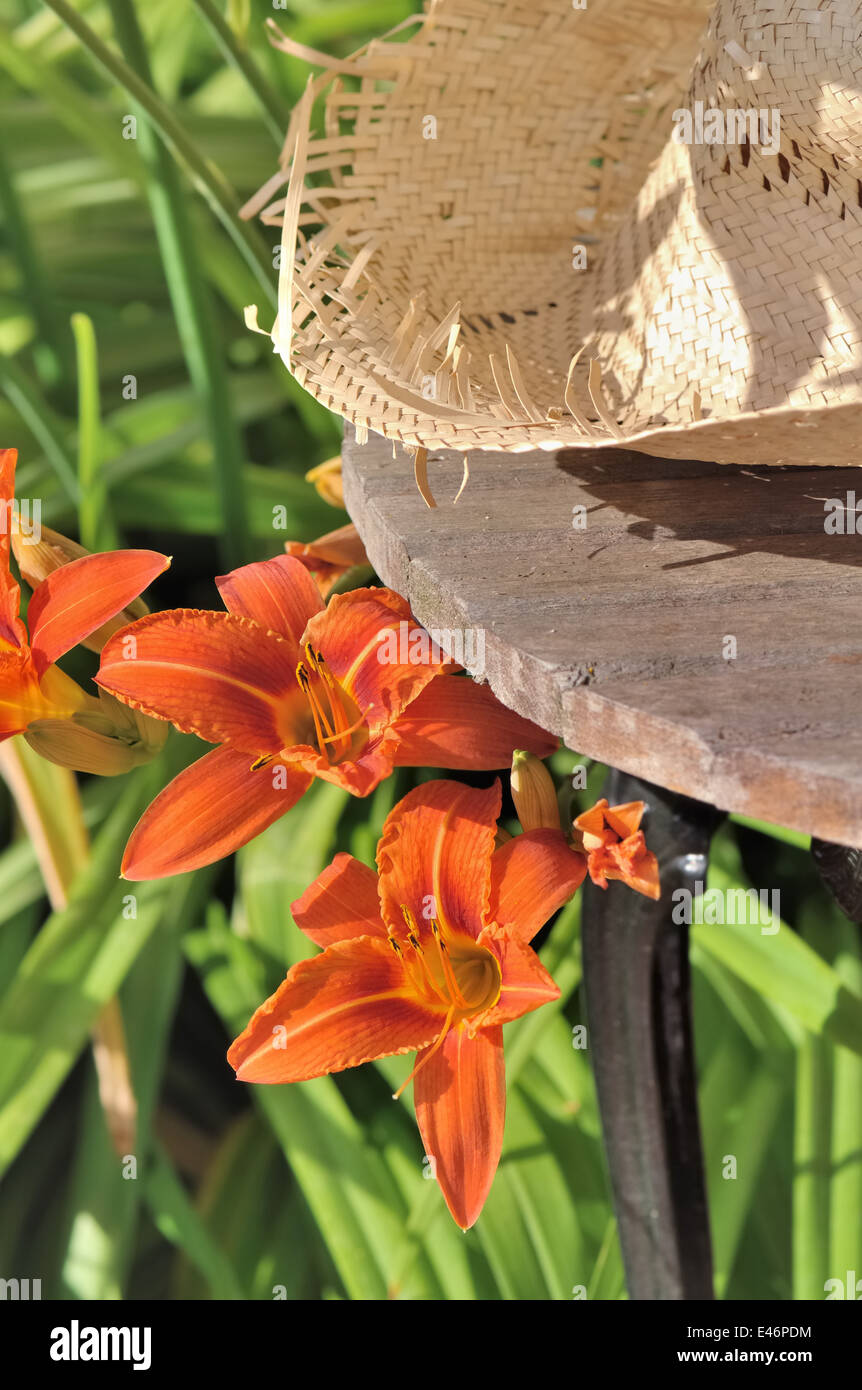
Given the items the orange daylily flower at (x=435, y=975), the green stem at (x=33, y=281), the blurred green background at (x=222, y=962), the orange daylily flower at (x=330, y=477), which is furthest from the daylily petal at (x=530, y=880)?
the green stem at (x=33, y=281)

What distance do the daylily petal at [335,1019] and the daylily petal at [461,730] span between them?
0.07 metres

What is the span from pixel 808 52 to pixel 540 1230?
0.69 metres

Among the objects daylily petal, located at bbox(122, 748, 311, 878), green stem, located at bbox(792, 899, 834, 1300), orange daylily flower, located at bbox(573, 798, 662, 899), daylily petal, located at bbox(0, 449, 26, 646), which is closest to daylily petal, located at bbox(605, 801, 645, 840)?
orange daylily flower, located at bbox(573, 798, 662, 899)

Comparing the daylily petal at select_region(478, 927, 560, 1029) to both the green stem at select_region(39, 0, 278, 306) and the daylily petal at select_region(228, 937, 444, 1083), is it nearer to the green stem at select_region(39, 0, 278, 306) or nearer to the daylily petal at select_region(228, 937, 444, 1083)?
the daylily petal at select_region(228, 937, 444, 1083)

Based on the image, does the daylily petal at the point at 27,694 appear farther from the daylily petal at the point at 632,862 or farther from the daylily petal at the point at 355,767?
the daylily petal at the point at 632,862

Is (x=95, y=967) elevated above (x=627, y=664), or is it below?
below

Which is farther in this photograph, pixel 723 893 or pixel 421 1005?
pixel 723 893

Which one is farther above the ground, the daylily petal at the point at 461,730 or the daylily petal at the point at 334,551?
the daylily petal at the point at 334,551

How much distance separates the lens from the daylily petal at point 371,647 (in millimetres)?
390

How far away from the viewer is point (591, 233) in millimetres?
570

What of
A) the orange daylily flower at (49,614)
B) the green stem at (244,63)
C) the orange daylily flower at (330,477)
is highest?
the green stem at (244,63)

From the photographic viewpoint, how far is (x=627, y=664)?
0.34 meters

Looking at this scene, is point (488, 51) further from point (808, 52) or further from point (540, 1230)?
point (540, 1230)

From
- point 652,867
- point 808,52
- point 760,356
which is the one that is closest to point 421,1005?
point 652,867
